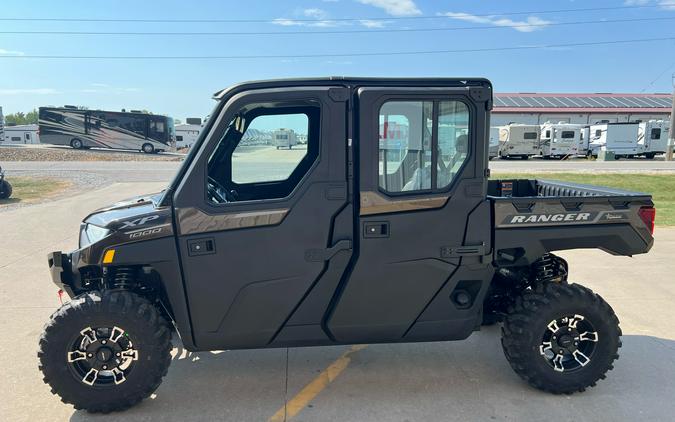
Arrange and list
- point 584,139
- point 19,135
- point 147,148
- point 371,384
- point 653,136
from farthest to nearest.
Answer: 1. point 19,135
2. point 147,148
3. point 584,139
4. point 653,136
5. point 371,384

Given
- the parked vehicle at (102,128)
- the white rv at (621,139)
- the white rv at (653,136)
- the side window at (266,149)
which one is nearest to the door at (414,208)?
the side window at (266,149)

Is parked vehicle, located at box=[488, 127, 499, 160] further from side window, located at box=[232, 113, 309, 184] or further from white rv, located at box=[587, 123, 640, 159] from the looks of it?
side window, located at box=[232, 113, 309, 184]

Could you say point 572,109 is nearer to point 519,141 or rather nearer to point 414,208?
point 519,141

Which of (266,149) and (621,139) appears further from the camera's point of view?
(621,139)

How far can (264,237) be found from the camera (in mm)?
3133

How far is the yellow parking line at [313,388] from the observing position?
3.21m

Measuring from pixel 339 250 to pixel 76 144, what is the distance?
39.9 meters

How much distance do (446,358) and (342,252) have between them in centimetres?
155

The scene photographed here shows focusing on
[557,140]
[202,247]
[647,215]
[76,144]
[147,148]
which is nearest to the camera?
[202,247]

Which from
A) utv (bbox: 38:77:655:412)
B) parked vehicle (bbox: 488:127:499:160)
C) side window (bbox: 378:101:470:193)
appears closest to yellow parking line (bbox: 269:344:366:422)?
utv (bbox: 38:77:655:412)

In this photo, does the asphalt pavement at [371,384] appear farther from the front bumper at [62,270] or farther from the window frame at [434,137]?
the window frame at [434,137]

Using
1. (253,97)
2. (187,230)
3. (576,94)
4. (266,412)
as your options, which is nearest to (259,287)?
(187,230)

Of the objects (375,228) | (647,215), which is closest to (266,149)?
→ (375,228)

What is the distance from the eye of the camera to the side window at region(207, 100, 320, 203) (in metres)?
3.29
